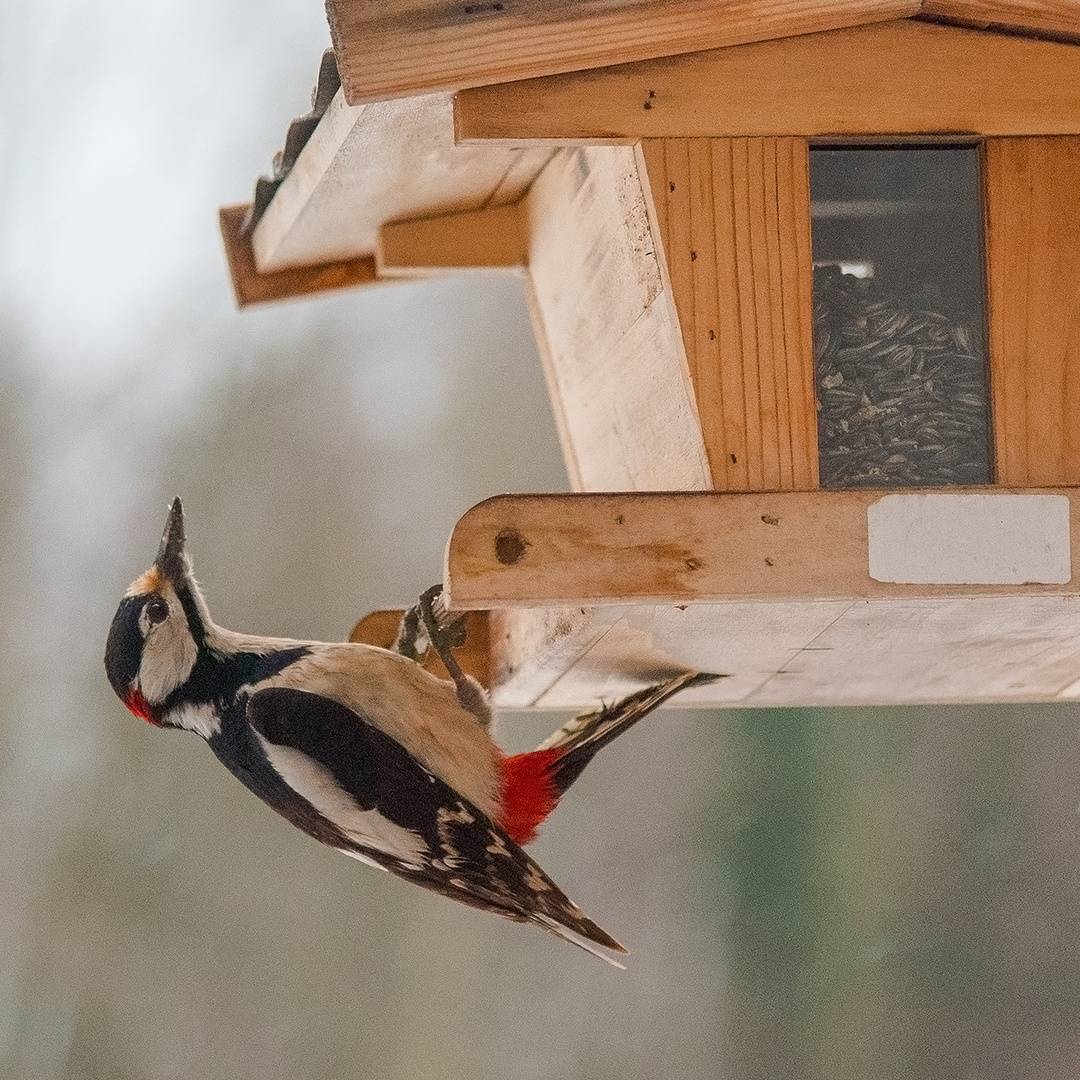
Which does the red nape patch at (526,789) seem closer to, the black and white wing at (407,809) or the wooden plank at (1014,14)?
the black and white wing at (407,809)

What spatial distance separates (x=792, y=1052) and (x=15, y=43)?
4.09 m

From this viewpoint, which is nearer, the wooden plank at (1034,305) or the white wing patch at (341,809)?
the wooden plank at (1034,305)

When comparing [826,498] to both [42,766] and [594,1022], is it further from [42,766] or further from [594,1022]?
[42,766]

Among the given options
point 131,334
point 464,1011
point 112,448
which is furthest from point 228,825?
point 131,334

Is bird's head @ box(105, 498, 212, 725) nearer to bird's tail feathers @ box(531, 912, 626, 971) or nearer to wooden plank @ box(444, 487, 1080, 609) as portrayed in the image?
bird's tail feathers @ box(531, 912, 626, 971)

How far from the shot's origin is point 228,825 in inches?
197

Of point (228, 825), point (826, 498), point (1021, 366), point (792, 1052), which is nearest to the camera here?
point (826, 498)

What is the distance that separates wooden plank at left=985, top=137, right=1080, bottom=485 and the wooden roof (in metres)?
0.25

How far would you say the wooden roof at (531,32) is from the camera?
1.80m

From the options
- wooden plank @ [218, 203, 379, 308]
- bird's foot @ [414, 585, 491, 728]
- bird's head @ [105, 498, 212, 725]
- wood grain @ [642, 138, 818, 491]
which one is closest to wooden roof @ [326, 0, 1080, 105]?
wood grain @ [642, 138, 818, 491]

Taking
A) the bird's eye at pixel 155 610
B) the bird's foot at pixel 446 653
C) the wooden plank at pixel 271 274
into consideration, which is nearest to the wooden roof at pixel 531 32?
the bird's foot at pixel 446 653

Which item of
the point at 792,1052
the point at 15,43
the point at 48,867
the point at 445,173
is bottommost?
the point at 792,1052

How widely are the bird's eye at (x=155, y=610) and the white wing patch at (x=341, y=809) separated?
0.27 m

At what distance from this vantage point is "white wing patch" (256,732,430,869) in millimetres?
2432
